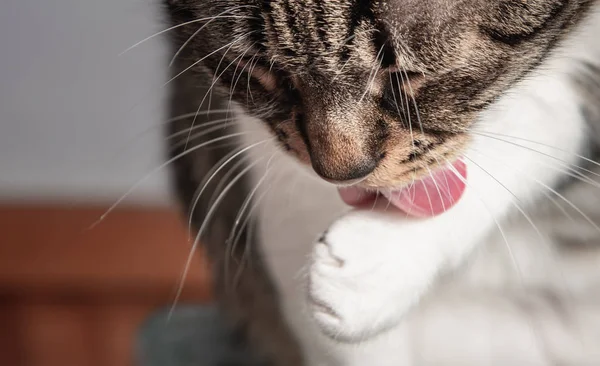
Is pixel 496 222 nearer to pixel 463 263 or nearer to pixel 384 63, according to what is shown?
pixel 463 263

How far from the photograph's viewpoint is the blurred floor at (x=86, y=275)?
4.38ft

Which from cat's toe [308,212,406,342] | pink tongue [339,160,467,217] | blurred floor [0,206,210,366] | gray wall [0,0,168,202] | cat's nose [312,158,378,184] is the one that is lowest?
blurred floor [0,206,210,366]

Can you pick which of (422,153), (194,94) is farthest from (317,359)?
(194,94)

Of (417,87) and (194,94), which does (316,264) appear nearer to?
(417,87)

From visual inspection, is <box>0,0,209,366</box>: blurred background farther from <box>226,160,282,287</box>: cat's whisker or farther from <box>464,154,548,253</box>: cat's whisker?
<box>464,154,548,253</box>: cat's whisker

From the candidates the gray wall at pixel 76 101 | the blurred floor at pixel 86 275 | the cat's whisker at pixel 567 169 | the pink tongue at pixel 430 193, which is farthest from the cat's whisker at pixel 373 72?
the blurred floor at pixel 86 275

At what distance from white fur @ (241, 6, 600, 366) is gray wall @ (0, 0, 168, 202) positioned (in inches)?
22.0

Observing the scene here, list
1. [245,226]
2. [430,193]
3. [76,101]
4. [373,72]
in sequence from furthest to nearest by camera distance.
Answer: [76,101], [245,226], [430,193], [373,72]

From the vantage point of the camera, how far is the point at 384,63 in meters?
0.49

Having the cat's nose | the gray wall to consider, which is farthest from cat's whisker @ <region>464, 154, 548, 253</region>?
the gray wall

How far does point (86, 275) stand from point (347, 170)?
954mm

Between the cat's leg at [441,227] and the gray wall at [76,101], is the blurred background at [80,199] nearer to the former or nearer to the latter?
the gray wall at [76,101]

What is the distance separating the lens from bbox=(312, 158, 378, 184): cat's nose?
51 centimetres

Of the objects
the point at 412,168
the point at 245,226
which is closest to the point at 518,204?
the point at 412,168
